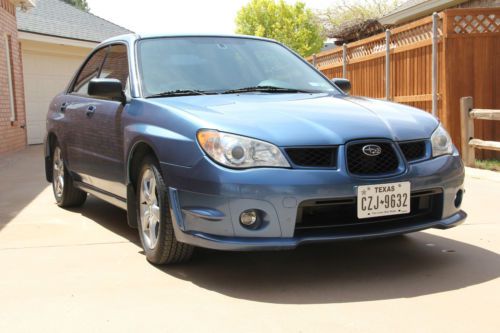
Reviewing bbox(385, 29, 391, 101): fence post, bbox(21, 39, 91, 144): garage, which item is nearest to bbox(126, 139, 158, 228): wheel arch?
bbox(385, 29, 391, 101): fence post

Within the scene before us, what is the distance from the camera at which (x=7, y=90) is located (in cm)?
1492

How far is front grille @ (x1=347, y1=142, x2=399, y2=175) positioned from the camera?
156 inches

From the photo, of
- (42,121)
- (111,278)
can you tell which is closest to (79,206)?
(111,278)

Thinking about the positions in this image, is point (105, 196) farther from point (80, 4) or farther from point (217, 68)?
point (80, 4)

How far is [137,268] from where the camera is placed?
4.50 m

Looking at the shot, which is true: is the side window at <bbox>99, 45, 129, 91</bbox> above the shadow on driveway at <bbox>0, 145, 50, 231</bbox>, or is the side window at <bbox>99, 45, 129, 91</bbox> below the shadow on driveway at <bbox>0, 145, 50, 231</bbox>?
above

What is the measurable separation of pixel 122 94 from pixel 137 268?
130 centimetres

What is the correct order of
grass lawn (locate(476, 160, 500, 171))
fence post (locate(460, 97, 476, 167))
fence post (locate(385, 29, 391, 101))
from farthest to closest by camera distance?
fence post (locate(385, 29, 391, 101))
fence post (locate(460, 97, 476, 167))
grass lawn (locate(476, 160, 500, 171))

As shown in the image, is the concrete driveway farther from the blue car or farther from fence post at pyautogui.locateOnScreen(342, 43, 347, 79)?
fence post at pyautogui.locateOnScreen(342, 43, 347, 79)

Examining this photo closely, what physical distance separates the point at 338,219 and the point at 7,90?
12.5 meters

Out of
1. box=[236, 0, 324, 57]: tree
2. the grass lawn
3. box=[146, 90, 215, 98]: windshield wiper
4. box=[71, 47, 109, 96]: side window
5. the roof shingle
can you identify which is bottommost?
the grass lawn

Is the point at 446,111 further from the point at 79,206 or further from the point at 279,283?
the point at 279,283

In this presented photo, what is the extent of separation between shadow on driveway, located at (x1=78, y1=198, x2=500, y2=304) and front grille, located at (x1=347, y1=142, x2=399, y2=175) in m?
0.66

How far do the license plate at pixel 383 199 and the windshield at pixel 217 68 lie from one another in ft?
4.73
